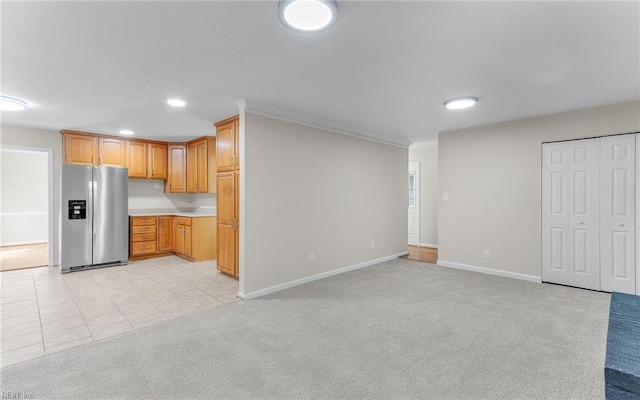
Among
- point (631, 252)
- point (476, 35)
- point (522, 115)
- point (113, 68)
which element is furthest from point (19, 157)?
point (631, 252)

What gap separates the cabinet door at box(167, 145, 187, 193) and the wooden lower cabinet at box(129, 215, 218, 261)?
0.65 metres

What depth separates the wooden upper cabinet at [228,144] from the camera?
4.26 m

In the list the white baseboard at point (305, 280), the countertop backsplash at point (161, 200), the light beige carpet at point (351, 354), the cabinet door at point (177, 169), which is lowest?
the light beige carpet at point (351, 354)

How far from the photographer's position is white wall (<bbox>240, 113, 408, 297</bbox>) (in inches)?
153

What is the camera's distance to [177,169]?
6562mm

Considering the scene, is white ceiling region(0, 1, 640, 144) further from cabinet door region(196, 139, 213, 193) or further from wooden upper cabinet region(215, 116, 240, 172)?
cabinet door region(196, 139, 213, 193)

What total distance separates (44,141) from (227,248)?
384 cm

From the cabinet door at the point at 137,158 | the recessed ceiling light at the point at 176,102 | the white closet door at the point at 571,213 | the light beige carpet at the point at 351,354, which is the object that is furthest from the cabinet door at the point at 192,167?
the white closet door at the point at 571,213

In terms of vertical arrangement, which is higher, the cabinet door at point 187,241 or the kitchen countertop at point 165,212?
the kitchen countertop at point 165,212

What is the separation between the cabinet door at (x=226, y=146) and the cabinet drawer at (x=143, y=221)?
2.66m

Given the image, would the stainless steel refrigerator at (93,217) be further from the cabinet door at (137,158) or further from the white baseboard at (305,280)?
the white baseboard at (305,280)

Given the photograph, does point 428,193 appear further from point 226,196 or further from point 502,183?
point 226,196

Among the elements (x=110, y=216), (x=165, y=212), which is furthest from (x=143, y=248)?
(x=165, y=212)

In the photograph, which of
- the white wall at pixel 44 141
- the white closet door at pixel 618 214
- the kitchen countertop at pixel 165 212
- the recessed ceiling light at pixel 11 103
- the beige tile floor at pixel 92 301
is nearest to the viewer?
the beige tile floor at pixel 92 301
